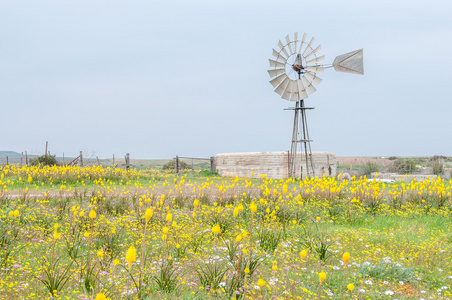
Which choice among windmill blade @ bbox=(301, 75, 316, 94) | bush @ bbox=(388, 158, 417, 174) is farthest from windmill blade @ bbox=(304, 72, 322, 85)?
bush @ bbox=(388, 158, 417, 174)

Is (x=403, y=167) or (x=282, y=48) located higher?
(x=282, y=48)

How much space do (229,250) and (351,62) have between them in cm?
1583

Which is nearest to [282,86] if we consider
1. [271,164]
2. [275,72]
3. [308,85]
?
[275,72]

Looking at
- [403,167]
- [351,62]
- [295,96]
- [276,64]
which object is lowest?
[403,167]

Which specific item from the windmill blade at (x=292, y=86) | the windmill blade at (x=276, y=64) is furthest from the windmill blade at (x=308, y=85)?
the windmill blade at (x=276, y=64)

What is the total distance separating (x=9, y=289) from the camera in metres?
4.37

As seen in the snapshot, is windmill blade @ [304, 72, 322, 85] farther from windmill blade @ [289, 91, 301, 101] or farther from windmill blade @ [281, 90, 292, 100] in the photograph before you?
windmill blade @ [281, 90, 292, 100]

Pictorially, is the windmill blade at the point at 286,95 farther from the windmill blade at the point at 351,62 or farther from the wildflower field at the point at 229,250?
the wildflower field at the point at 229,250

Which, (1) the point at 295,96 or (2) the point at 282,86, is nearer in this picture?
(1) the point at 295,96

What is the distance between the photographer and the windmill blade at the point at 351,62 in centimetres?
1816

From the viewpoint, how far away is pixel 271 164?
23062mm

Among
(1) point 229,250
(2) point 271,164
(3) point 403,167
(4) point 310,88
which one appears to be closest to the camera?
(1) point 229,250

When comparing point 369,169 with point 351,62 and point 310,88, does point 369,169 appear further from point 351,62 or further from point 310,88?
point 351,62

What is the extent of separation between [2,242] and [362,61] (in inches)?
659
